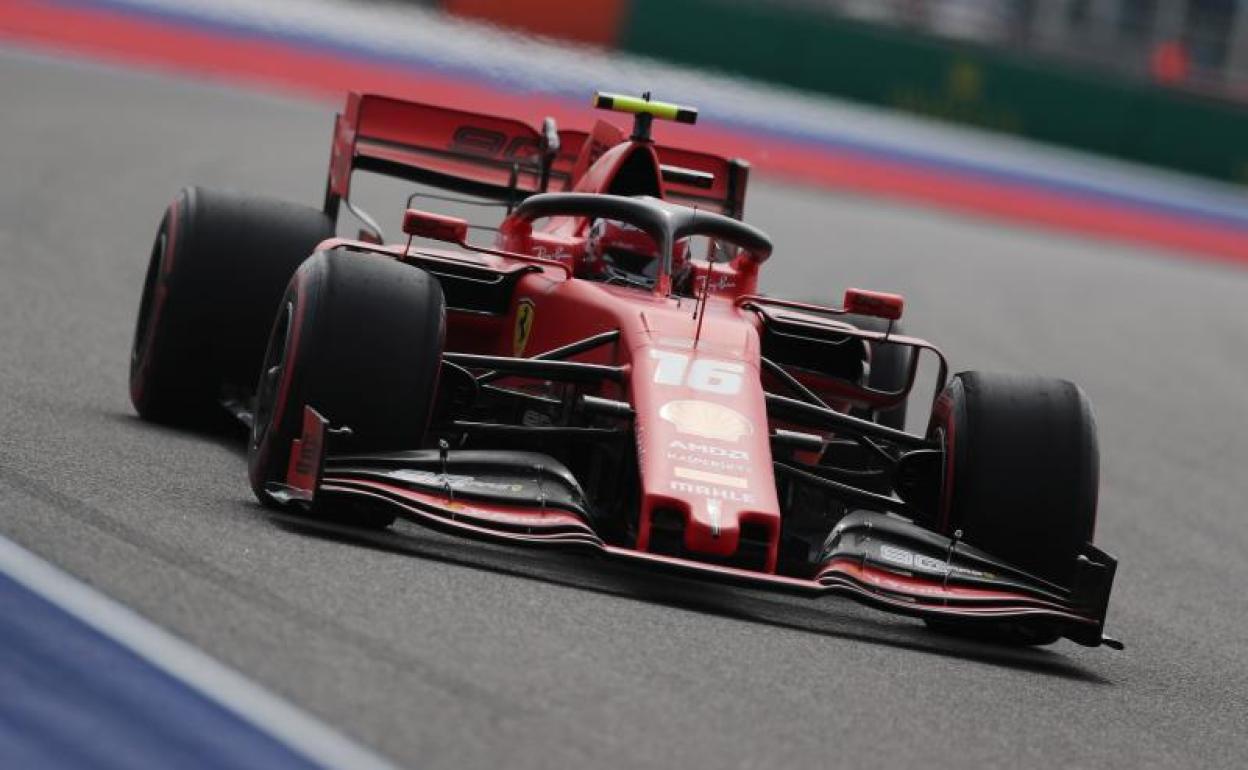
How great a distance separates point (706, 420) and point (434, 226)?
49.1 inches

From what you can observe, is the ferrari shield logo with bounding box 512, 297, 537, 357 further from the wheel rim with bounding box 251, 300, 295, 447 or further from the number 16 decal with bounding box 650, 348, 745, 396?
the wheel rim with bounding box 251, 300, 295, 447

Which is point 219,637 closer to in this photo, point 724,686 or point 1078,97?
point 724,686

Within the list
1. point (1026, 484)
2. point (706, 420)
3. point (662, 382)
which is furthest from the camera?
point (1026, 484)

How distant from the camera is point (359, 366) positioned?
7098 mm

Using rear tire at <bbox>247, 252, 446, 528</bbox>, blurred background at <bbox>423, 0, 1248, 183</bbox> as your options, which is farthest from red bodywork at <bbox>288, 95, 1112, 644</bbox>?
blurred background at <bbox>423, 0, 1248, 183</bbox>

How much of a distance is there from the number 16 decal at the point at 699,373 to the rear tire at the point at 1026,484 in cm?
82

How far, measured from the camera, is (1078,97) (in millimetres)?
30688

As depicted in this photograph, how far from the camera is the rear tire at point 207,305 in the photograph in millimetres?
9000

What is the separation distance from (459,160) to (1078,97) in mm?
21586

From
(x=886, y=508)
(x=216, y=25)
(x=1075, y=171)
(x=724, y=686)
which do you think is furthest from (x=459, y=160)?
(x=1075, y=171)

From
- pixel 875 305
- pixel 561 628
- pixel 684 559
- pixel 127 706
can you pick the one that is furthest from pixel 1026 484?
pixel 127 706

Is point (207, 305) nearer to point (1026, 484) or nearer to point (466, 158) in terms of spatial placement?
point (466, 158)

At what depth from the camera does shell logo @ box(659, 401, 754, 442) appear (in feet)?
23.3

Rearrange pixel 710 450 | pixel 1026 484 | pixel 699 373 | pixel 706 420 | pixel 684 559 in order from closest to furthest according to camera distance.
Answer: pixel 684 559 < pixel 710 450 < pixel 706 420 < pixel 699 373 < pixel 1026 484
